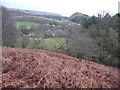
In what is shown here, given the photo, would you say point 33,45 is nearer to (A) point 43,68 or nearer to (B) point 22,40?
(B) point 22,40

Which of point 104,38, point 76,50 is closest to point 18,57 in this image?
point 76,50

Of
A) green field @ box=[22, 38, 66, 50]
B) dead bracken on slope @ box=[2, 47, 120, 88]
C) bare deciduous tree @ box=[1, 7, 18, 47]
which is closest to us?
dead bracken on slope @ box=[2, 47, 120, 88]

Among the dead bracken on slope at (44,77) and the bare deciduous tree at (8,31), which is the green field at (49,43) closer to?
the bare deciduous tree at (8,31)

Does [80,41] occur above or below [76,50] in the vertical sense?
above

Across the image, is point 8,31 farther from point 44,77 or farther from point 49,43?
point 44,77

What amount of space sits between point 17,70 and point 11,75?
29cm

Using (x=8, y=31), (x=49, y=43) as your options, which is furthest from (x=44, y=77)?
(x=8, y=31)

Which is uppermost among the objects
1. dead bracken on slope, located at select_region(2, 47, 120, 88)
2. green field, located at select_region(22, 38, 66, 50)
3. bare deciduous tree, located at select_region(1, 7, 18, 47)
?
bare deciduous tree, located at select_region(1, 7, 18, 47)

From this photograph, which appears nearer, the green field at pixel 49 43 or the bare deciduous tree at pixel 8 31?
the bare deciduous tree at pixel 8 31

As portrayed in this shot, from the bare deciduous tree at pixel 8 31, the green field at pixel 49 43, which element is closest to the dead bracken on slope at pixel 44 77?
the green field at pixel 49 43

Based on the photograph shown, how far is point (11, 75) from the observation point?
322 cm

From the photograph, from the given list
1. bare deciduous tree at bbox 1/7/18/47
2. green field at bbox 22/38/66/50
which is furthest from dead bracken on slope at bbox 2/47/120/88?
bare deciduous tree at bbox 1/7/18/47

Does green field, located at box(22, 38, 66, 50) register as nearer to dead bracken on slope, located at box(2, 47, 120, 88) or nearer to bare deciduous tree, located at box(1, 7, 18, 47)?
bare deciduous tree, located at box(1, 7, 18, 47)

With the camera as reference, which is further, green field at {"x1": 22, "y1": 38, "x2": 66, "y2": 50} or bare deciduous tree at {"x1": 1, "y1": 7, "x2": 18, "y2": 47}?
green field at {"x1": 22, "y1": 38, "x2": 66, "y2": 50}
